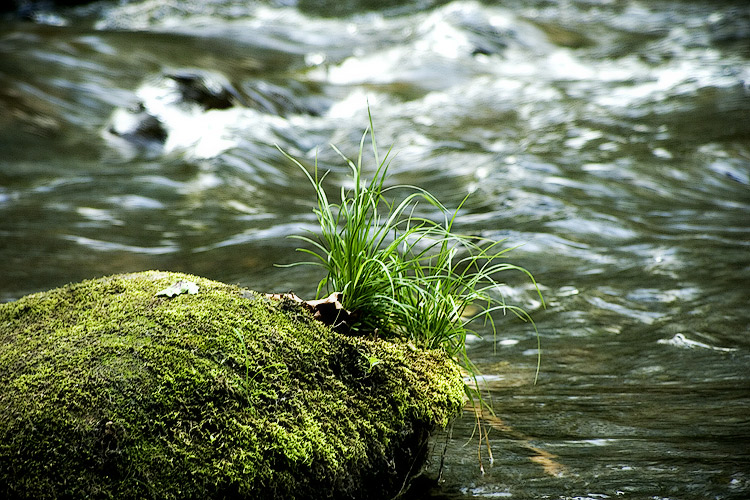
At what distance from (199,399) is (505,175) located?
6288mm

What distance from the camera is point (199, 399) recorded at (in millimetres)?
2053

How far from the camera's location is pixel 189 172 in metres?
8.02

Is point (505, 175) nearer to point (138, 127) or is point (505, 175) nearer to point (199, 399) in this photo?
point (138, 127)

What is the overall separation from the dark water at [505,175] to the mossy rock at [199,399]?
49 cm

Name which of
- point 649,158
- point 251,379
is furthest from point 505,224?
point 251,379

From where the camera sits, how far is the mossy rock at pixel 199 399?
6.18 ft

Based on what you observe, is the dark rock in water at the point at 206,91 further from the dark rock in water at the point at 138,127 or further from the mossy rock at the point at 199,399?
the mossy rock at the point at 199,399

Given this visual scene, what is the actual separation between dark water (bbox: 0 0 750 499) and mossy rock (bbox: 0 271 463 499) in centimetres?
49

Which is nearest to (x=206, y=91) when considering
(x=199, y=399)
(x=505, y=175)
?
(x=505, y=175)

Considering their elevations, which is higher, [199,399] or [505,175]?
[199,399]

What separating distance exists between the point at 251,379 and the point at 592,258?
4161 mm

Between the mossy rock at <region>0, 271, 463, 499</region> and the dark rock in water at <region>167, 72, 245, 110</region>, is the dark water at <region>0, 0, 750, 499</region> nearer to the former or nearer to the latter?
the dark rock in water at <region>167, 72, 245, 110</region>

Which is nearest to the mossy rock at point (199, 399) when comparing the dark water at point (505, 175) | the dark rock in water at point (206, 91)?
the dark water at point (505, 175)

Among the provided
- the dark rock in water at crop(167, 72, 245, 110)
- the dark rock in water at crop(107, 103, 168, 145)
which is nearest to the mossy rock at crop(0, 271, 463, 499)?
the dark rock in water at crop(107, 103, 168, 145)
